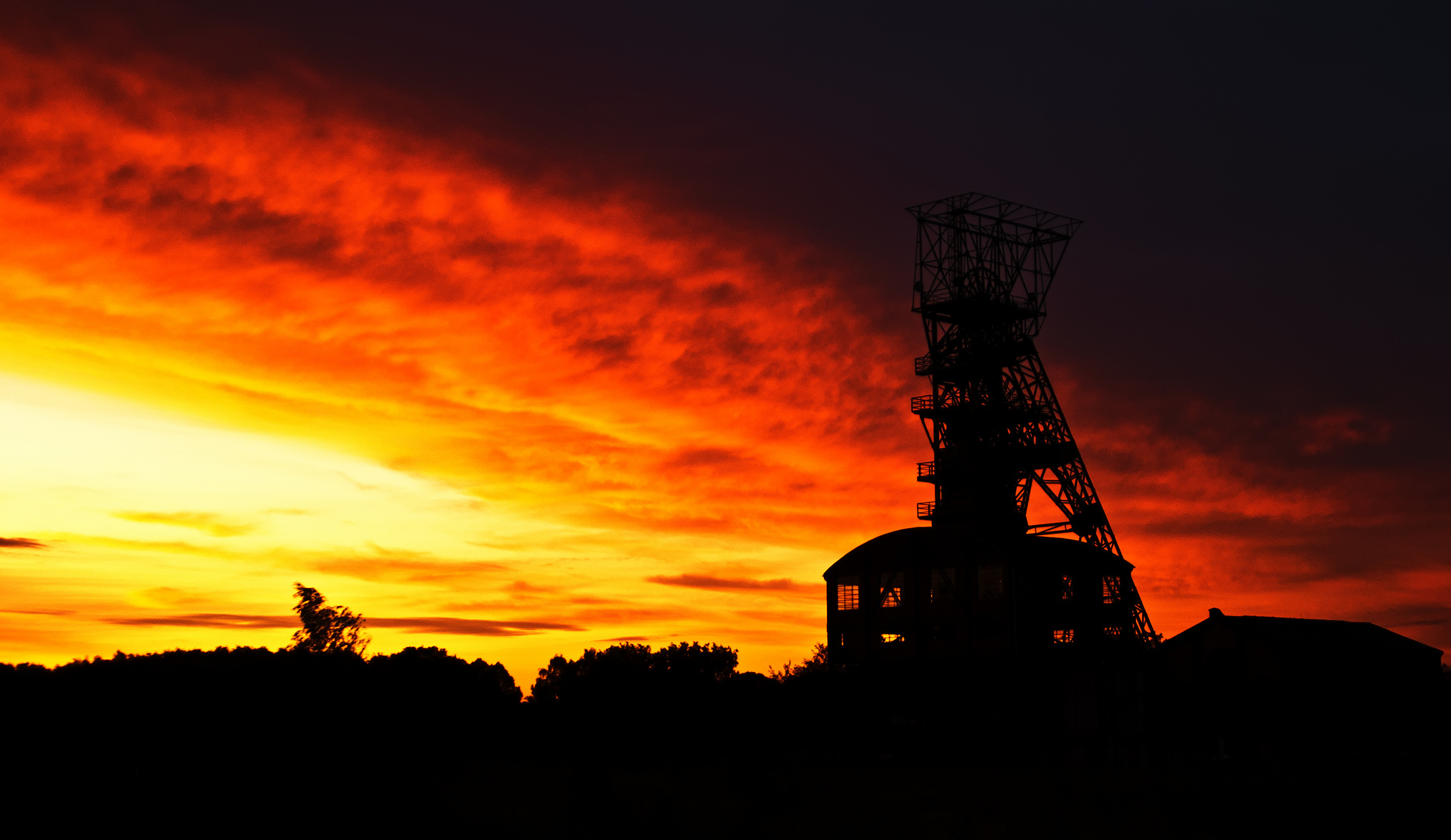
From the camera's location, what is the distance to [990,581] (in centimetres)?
7212

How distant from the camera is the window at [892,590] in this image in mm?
75250

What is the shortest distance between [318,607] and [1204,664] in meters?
53.1

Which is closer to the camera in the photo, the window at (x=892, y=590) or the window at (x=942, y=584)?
the window at (x=942, y=584)

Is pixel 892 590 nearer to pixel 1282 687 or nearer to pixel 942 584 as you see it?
pixel 942 584

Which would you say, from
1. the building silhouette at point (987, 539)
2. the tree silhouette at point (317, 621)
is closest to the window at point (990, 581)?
the building silhouette at point (987, 539)

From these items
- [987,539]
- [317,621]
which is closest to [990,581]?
[987,539]

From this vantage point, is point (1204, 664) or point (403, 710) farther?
point (1204, 664)

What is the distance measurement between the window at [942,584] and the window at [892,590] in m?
2.04

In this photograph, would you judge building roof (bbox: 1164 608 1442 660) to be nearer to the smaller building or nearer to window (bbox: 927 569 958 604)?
the smaller building

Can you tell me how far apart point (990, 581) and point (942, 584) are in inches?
120

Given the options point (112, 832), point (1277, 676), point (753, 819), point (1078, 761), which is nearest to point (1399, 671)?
point (1277, 676)

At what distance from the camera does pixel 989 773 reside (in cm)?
6100

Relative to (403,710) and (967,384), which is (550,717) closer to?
(967,384)

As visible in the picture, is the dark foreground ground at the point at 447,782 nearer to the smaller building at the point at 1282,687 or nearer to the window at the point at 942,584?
the smaller building at the point at 1282,687
